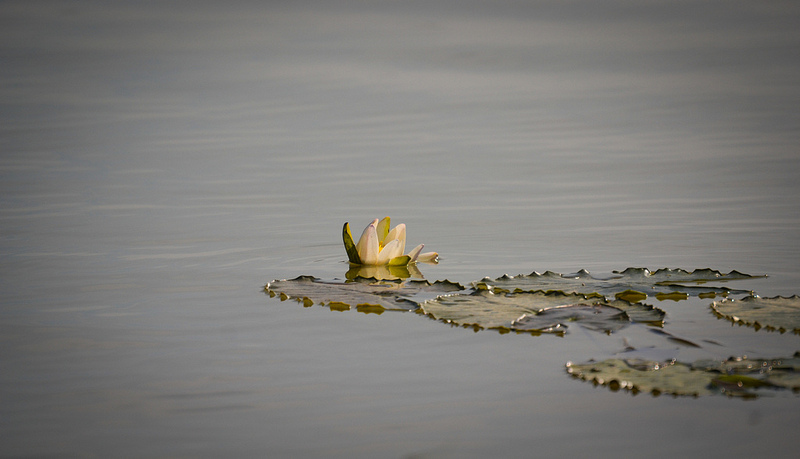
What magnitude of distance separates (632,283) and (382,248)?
139cm

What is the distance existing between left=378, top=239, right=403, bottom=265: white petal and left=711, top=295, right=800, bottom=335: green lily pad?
A: 5.51 ft

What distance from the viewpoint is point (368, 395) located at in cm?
220

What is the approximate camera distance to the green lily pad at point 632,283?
3201 mm


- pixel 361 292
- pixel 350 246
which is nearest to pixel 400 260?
pixel 350 246

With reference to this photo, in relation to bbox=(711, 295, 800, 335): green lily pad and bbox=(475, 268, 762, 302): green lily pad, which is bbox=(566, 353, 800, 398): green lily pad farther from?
bbox=(475, 268, 762, 302): green lily pad

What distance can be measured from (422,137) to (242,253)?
21.4 feet

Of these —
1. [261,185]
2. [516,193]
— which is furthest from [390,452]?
[261,185]

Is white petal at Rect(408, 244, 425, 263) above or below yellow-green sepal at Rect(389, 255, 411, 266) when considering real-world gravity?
above

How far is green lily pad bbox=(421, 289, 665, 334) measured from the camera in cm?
277

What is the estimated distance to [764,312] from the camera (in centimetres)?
278

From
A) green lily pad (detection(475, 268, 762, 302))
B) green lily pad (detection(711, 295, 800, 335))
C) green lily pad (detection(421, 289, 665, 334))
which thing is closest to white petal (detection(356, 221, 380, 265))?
green lily pad (detection(475, 268, 762, 302))

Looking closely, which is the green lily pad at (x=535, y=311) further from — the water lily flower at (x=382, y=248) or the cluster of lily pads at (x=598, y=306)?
the water lily flower at (x=382, y=248)

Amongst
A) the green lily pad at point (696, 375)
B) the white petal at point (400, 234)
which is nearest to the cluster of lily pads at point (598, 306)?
the green lily pad at point (696, 375)

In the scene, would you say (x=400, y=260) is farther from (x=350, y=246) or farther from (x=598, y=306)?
(x=598, y=306)
